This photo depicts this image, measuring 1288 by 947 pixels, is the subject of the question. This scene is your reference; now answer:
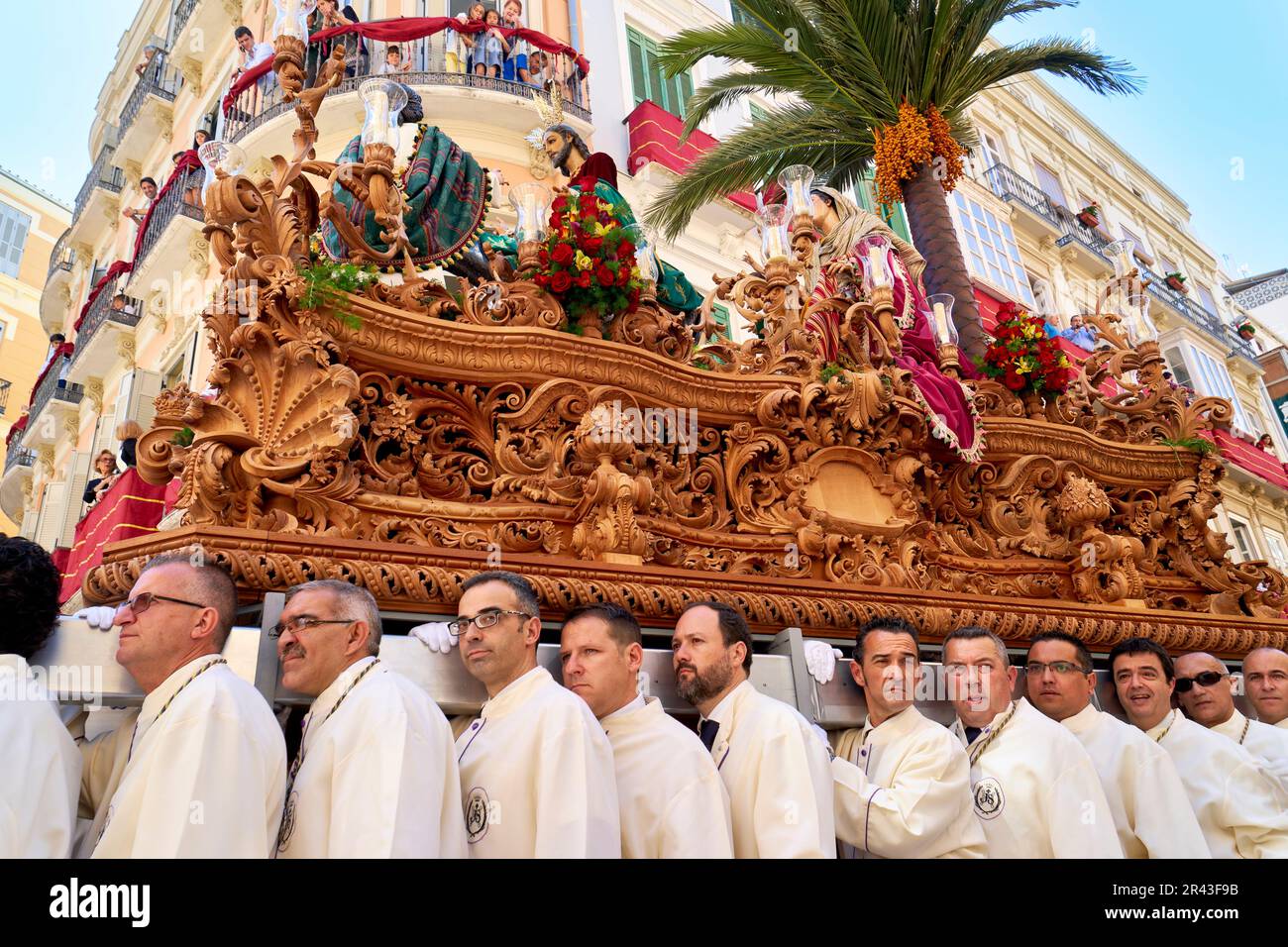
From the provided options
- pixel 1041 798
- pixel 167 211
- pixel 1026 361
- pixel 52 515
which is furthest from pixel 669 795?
pixel 52 515

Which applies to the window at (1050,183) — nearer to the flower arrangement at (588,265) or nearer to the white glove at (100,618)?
the flower arrangement at (588,265)

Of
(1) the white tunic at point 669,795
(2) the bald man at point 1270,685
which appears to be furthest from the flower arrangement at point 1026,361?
(1) the white tunic at point 669,795

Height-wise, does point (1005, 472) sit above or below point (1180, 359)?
below

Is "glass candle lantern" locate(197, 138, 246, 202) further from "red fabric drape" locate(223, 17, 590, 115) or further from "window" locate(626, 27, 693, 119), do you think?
"window" locate(626, 27, 693, 119)

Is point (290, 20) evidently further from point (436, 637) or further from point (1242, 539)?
point (1242, 539)

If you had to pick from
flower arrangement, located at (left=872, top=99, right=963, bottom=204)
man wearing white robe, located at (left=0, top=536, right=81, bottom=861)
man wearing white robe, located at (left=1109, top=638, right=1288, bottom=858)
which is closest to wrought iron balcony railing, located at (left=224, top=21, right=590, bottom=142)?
flower arrangement, located at (left=872, top=99, right=963, bottom=204)

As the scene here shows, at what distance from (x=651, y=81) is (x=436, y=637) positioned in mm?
11592

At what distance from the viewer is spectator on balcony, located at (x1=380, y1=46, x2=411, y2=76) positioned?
10055 mm

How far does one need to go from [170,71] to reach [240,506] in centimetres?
1468

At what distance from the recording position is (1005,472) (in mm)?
5812

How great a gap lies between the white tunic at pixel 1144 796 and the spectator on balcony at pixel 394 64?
9.24m

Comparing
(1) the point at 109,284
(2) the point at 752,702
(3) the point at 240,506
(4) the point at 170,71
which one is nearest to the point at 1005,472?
(2) the point at 752,702
